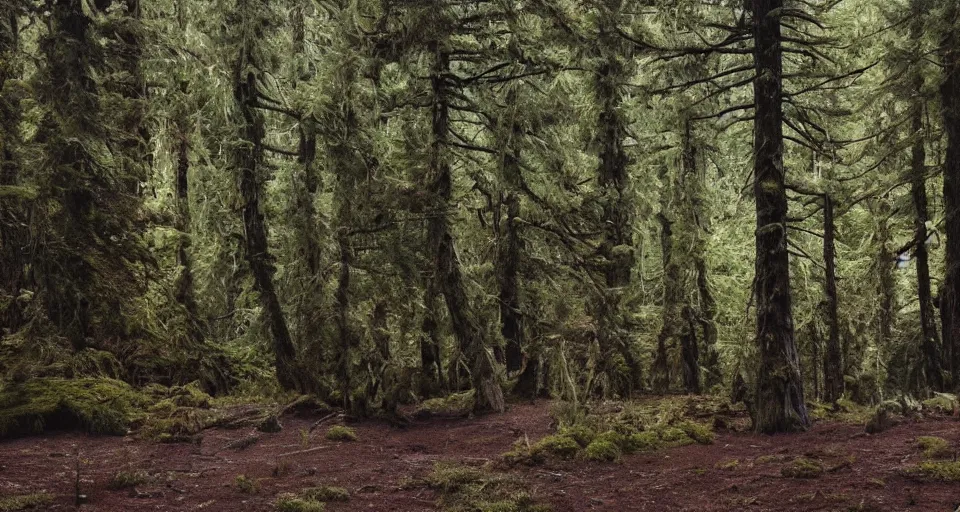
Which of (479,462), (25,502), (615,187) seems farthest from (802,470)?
(615,187)

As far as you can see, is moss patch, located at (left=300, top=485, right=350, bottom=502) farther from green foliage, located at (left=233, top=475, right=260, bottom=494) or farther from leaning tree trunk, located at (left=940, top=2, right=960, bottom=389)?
leaning tree trunk, located at (left=940, top=2, right=960, bottom=389)

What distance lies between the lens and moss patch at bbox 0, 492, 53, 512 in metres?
7.13

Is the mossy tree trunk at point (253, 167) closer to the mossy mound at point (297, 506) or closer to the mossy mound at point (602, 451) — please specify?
the mossy mound at point (602, 451)

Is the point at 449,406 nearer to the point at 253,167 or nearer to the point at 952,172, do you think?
the point at 253,167

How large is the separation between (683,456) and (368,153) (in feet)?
25.7

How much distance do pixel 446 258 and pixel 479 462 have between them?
456cm

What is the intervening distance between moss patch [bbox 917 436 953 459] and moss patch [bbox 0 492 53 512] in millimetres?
9844

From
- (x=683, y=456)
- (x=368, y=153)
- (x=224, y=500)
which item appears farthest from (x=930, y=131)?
(x=224, y=500)

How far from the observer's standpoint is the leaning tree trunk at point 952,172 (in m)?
12.9

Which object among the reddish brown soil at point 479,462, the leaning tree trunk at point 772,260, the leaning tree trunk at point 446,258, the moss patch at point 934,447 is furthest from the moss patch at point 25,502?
the moss patch at point 934,447

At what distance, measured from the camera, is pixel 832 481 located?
8.12m

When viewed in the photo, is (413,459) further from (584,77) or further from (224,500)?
(584,77)

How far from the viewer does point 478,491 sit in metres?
8.80

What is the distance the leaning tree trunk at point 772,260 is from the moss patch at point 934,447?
2.01 meters
